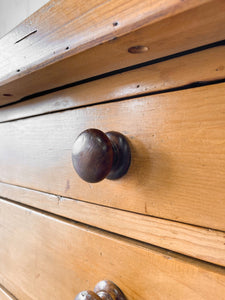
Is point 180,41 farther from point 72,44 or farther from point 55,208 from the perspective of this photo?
point 55,208

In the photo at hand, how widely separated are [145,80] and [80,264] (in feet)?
0.95

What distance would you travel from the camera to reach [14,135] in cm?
54

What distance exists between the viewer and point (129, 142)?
0.32 m

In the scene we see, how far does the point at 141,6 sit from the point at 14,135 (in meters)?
0.42

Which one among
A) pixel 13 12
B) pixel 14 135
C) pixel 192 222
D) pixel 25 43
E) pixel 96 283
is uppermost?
pixel 13 12

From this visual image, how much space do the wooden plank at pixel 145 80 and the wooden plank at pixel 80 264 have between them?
197 millimetres

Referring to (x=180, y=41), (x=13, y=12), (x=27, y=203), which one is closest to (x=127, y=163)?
(x=180, y=41)

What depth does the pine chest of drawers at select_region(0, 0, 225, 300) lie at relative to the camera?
249 mm

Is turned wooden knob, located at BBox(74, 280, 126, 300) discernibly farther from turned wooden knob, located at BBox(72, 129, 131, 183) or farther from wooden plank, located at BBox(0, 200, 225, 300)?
turned wooden knob, located at BBox(72, 129, 131, 183)

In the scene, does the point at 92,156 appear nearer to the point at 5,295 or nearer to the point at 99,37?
the point at 99,37

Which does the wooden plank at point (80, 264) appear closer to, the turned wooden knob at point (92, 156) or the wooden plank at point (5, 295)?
the wooden plank at point (5, 295)

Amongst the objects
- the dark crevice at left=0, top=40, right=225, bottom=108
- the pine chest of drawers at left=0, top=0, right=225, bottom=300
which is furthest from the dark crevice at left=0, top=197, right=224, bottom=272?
the dark crevice at left=0, top=40, right=225, bottom=108

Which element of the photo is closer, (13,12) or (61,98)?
(61,98)

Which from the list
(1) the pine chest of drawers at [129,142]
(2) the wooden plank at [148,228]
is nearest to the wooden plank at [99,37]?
(1) the pine chest of drawers at [129,142]
